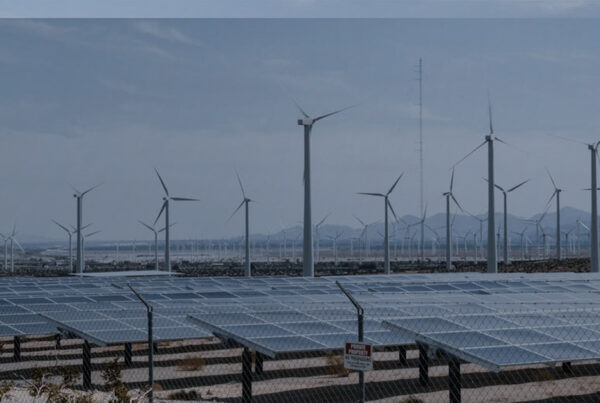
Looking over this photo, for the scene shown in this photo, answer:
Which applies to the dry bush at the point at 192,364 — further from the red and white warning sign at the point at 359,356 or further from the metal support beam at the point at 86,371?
the red and white warning sign at the point at 359,356

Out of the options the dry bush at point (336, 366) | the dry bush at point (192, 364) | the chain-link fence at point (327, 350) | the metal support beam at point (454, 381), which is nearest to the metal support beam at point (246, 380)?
the chain-link fence at point (327, 350)

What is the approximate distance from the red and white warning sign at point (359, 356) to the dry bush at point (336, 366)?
1392 cm

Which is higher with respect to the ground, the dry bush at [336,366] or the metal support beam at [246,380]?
the metal support beam at [246,380]

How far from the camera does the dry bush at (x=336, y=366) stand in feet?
90.6

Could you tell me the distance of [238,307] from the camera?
81.9 feet

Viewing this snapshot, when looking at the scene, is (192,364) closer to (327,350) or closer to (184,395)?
(184,395)

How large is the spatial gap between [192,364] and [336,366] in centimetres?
482

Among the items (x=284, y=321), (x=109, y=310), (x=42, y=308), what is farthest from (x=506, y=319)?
(x=42, y=308)

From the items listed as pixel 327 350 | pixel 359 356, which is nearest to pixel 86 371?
pixel 327 350

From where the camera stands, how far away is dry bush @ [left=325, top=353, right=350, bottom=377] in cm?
2762

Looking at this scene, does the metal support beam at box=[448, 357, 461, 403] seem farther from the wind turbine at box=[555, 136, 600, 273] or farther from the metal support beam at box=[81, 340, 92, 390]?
the wind turbine at box=[555, 136, 600, 273]

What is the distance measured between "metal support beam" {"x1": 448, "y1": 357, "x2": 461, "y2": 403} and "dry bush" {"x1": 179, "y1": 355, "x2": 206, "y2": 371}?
455 inches

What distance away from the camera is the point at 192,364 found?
2945 cm

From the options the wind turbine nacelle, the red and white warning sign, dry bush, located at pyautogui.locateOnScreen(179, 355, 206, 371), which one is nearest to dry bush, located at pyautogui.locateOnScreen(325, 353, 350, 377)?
dry bush, located at pyautogui.locateOnScreen(179, 355, 206, 371)
